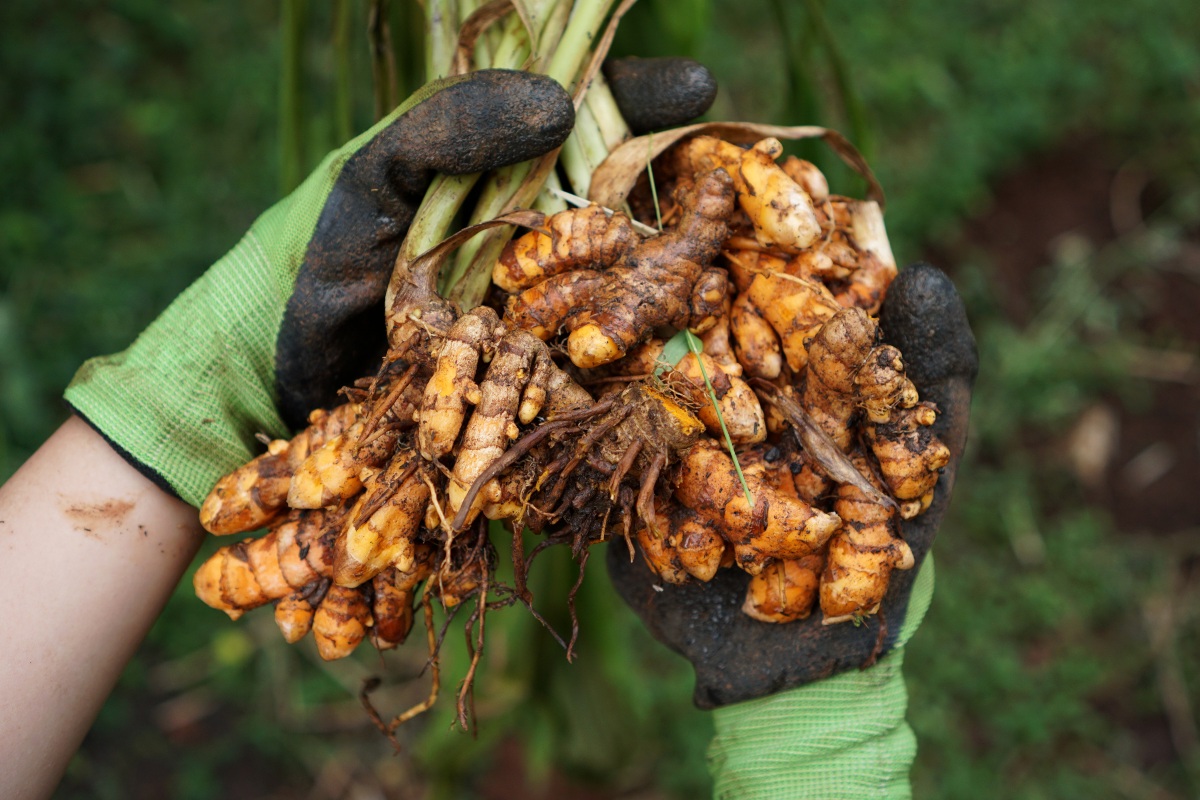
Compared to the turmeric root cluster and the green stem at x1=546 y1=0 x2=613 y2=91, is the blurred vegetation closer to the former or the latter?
the green stem at x1=546 y1=0 x2=613 y2=91

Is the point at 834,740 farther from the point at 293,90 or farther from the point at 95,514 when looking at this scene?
the point at 293,90

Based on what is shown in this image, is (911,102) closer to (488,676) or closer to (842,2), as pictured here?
→ (842,2)

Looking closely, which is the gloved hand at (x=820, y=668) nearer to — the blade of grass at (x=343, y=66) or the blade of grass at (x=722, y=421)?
the blade of grass at (x=722, y=421)

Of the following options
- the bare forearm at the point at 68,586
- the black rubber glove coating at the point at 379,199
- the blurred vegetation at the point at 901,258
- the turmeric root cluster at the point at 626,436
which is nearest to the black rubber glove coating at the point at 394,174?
the black rubber glove coating at the point at 379,199

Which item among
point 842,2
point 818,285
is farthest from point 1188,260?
point 818,285

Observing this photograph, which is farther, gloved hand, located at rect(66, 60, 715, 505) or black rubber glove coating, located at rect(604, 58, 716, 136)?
black rubber glove coating, located at rect(604, 58, 716, 136)

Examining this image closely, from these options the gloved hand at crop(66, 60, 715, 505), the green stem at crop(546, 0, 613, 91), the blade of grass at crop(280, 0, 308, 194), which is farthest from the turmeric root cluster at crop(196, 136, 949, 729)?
the blade of grass at crop(280, 0, 308, 194)
